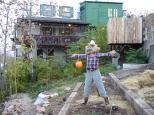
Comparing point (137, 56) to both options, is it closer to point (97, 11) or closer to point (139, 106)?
point (139, 106)

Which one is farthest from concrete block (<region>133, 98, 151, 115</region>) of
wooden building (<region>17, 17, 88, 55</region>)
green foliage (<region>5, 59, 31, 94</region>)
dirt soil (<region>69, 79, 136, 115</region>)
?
wooden building (<region>17, 17, 88, 55</region>)

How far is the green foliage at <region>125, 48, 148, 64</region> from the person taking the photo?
2547cm

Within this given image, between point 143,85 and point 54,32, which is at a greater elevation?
point 54,32

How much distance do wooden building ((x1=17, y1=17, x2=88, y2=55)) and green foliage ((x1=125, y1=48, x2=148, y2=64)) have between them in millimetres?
15875

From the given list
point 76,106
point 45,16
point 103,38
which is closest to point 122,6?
point 45,16

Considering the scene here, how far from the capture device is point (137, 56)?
2569cm

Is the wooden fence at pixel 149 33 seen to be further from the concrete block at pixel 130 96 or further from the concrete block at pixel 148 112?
the concrete block at pixel 148 112

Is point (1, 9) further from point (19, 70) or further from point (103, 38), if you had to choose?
point (103, 38)

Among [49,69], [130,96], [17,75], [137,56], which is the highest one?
[137,56]

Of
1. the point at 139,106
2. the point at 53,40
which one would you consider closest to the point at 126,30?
the point at 53,40

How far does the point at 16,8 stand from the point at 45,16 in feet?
72.1

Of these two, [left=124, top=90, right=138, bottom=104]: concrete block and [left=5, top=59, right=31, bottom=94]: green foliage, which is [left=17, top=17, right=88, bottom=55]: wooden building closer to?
[left=5, top=59, right=31, bottom=94]: green foliage

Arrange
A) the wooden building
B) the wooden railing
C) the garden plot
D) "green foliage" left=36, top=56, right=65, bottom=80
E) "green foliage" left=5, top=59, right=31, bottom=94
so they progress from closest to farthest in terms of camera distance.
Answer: the garden plot, "green foliage" left=5, top=59, right=31, bottom=94, "green foliage" left=36, top=56, right=65, bottom=80, the wooden railing, the wooden building

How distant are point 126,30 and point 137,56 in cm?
210
